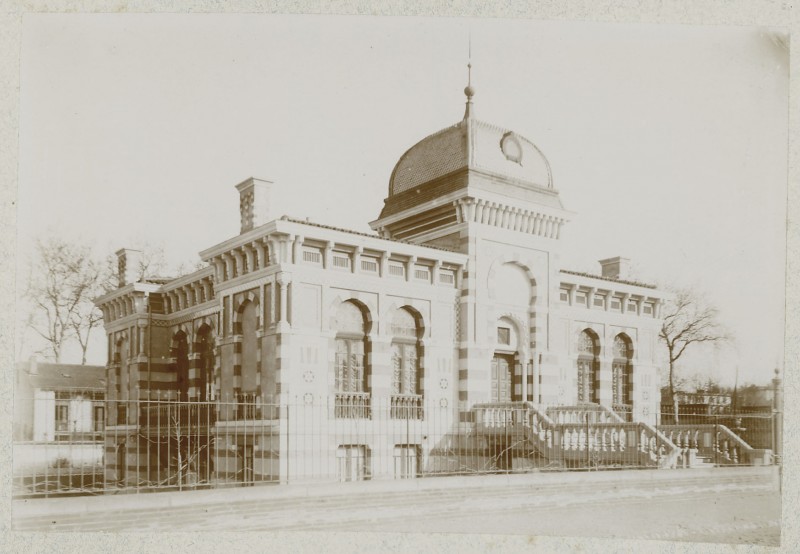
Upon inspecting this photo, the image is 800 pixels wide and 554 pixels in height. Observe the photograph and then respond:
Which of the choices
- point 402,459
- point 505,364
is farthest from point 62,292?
point 505,364

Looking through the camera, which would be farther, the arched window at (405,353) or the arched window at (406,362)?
the arched window at (405,353)

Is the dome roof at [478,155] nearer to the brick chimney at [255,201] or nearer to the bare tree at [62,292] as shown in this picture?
the brick chimney at [255,201]

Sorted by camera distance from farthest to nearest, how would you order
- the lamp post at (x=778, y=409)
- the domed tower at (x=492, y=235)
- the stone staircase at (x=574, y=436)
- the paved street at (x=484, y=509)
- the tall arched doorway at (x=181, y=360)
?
the tall arched doorway at (x=181, y=360) → the domed tower at (x=492, y=235) → the stone staircase at (x=574, y=436) → the lamp post at (x=778, y=409) → the paved street at (x=484, y=509)

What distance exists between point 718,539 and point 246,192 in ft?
41.4

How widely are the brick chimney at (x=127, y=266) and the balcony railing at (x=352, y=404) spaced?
31.6ft

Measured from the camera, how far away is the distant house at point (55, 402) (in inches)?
542

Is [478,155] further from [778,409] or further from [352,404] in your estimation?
[778,409]

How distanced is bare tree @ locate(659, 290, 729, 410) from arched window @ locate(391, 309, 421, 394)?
10.00 m

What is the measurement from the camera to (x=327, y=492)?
13.5 meters

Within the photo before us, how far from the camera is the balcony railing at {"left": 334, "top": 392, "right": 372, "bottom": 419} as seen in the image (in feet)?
65.9

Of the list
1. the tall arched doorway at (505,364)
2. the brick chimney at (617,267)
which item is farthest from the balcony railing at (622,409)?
the brick chimney at (617,267)

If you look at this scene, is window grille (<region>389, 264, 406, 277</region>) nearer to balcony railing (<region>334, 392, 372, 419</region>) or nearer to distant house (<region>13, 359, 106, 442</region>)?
balcony railing (<region>334, 392, 372, 419</region>)

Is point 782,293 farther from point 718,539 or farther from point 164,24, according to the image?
point 164,24

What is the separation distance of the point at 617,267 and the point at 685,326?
224 inches
